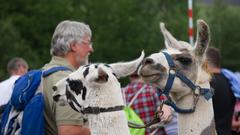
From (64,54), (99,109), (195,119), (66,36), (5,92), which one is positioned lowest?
(195,119)

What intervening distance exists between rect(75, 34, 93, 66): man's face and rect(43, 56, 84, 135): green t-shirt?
9cm

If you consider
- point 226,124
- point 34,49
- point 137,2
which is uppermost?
point 137,2

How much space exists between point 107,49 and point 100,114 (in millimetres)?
25769

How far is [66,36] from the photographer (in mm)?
4992

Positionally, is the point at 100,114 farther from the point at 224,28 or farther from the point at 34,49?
the point at 224,28

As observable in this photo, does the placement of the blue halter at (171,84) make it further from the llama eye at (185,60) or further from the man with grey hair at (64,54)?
the man with grey hair at (64,54)

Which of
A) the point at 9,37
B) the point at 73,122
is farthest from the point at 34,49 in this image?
the point at 73,122

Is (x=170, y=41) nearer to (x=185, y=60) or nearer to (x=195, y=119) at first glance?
(x=185, y=60)

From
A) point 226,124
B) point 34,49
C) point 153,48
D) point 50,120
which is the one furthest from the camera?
point 153,48

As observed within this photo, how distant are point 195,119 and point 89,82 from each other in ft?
2.83

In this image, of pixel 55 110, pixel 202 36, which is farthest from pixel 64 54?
pixel 202 36

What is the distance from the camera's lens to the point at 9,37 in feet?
75.0

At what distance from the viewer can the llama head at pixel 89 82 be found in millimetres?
4160

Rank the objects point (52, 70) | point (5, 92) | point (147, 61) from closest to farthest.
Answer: point (147, 61)
point (52, 70)
point (5, 92)
